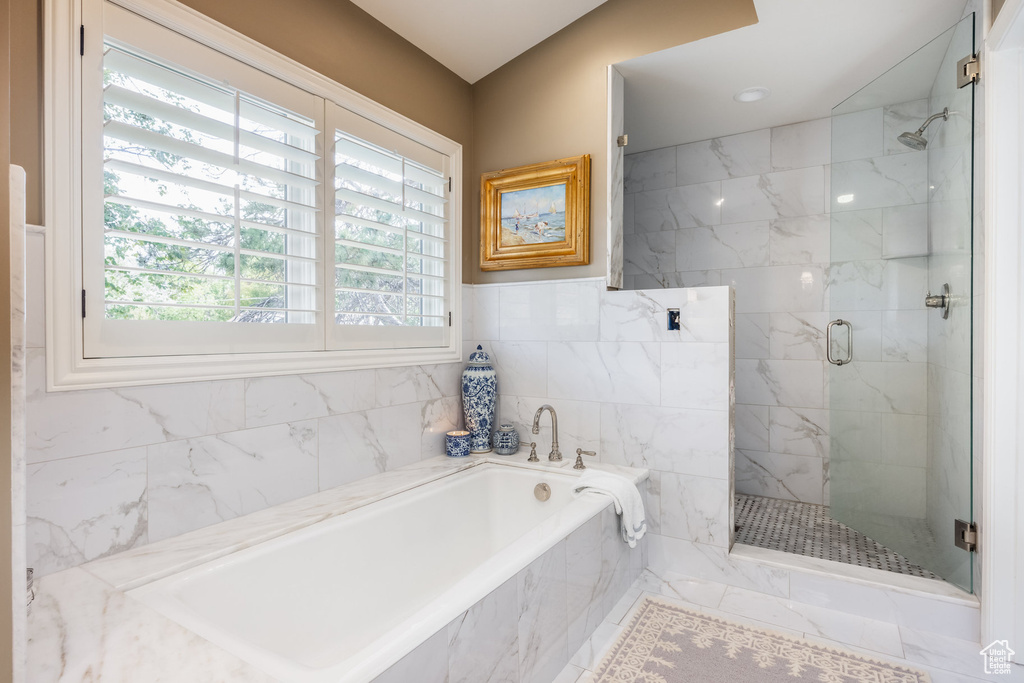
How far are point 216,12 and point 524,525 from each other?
7.24 ft

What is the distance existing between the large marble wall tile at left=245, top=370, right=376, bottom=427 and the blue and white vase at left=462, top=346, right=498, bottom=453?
1.87 ft

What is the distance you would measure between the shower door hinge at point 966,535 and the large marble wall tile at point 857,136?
156 cm

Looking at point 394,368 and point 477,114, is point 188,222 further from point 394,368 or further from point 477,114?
point 477,114

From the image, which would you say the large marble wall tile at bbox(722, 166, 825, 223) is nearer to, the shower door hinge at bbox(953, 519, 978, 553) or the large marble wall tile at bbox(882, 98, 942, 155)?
the large marble wall tile at bbox(882, 98, 942, 155)

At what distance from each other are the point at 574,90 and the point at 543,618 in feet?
7.52

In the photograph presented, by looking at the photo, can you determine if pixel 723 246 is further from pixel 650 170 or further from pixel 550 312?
pixel 550 312

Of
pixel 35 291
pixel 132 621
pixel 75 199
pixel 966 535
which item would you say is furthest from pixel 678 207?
pixel 132 621

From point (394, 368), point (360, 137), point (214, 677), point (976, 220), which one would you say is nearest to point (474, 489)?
point (394, 368)

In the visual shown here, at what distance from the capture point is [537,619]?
150cm

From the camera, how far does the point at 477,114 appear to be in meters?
2.88

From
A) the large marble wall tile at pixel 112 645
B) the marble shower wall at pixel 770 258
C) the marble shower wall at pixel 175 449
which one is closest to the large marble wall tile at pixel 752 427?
the marble shower wall at pixel 770 258

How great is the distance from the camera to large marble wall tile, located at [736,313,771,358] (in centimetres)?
310

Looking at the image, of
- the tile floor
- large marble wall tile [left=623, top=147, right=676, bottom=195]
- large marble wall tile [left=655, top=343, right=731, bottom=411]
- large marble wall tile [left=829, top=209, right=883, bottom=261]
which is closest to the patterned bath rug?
the tile floor

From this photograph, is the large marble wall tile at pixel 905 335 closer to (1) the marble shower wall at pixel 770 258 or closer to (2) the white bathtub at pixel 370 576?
(1) the marble shower wall at pixel 770 258
